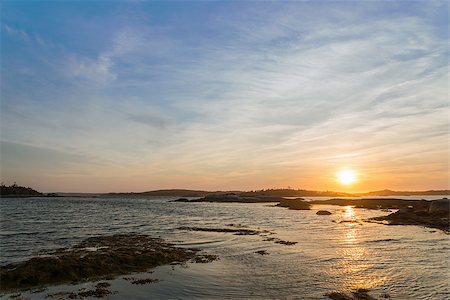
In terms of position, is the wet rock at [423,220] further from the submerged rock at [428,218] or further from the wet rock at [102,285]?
the wet rock at [102,285]

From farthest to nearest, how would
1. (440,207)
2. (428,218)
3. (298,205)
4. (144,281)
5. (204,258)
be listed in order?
(298,205), (440,207), (428,218), (204,258), (144,281)

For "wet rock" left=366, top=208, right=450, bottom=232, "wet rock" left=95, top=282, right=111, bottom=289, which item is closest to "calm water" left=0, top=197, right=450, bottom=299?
"wet rock" left=95, top=282, right=111, bottom=289

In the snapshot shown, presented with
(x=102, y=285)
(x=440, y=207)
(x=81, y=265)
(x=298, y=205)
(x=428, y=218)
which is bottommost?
(x=298, y=205)

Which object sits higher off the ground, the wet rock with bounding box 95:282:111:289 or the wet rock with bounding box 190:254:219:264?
the wet rock with bounding box 95:282:111:289

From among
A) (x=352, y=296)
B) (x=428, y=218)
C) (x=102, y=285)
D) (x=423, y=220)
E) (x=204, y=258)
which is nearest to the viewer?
(x=352, y=296)

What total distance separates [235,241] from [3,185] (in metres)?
209

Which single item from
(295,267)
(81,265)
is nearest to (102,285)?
(81,265)

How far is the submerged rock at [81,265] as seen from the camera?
17.2m

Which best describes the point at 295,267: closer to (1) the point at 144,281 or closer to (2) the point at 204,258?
(2) the point at 204,258

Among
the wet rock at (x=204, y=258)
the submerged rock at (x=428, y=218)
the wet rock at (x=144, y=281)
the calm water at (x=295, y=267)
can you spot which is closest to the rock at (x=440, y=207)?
the submerged rock at (x=428, y=218)

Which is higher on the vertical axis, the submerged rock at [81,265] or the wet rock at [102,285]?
the submerged rock at [81,265]

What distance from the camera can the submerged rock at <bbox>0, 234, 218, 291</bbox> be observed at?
56.3 ft

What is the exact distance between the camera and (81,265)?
19.2 metres

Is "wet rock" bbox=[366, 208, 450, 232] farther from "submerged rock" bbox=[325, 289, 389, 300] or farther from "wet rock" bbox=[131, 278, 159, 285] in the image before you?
"wet rock" bbox=[131, 278, 159, 285]
